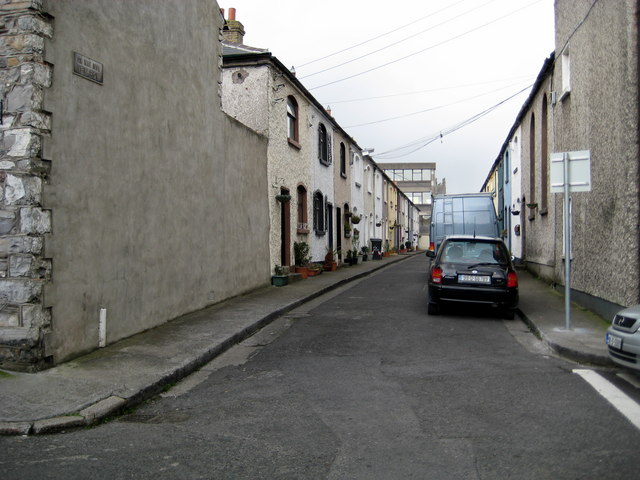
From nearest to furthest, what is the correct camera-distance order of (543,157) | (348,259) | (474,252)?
(474,252), (543,157), (348,259)

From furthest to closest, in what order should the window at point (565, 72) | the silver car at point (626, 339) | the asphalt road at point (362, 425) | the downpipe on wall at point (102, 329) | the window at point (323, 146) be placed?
the window at point (323, 146)
the window at point (565, 72)
the downpipe on wall at point (102, 329)
the silver car at point (626, 339)
the asphalt road at point (362, 425)

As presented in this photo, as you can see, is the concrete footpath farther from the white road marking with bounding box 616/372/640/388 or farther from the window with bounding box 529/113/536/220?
the window with bounding box 529/113/536/220

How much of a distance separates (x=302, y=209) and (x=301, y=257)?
6.50ft

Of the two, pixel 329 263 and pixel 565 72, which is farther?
pixel 329 263

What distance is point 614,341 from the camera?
5.47 m

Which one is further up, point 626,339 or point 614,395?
point 626,339

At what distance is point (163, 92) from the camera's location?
8.31 metres

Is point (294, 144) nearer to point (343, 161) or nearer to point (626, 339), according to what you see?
point (343, 161)

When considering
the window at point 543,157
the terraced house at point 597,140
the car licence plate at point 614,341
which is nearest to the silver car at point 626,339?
the car licence plate at point 614,341

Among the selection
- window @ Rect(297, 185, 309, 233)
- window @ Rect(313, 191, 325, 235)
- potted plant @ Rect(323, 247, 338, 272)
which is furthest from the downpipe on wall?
potted plant @ Rect(323, 247, 338, 272)

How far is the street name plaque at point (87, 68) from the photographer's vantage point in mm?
6211

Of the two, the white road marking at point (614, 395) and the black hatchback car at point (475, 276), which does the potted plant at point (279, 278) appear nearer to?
the black hatchback car at point (475, 276)

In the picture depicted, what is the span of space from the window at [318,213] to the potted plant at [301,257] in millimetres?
2129

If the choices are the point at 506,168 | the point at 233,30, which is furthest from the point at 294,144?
the point at 506,168
